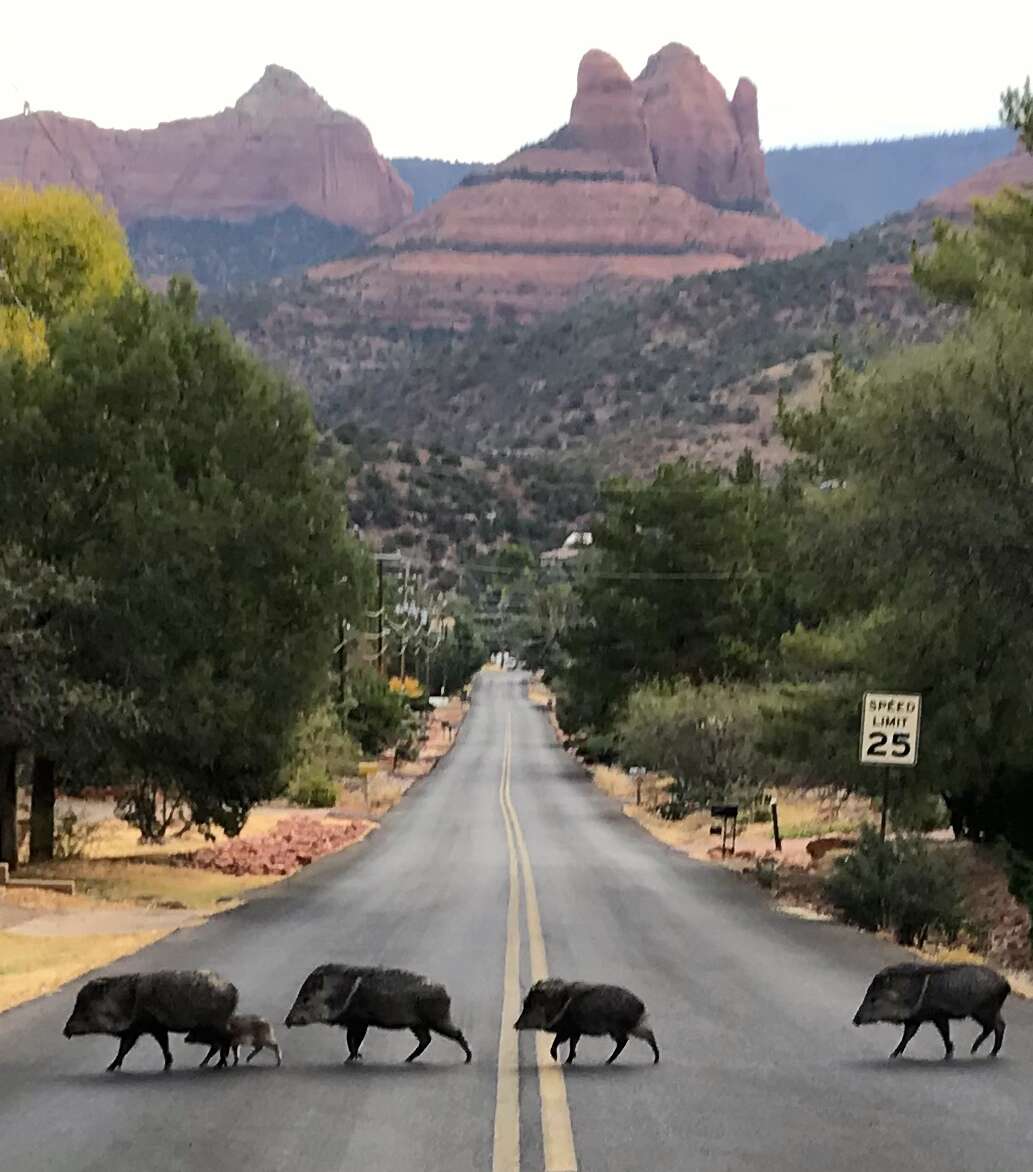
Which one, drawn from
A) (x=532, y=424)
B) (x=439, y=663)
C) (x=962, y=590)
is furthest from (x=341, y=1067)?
(x=532, y=424)

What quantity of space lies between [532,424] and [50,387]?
408ft

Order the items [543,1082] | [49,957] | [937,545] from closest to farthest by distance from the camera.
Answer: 1. [543,1082]
2. [49,957]
3. [937,545]

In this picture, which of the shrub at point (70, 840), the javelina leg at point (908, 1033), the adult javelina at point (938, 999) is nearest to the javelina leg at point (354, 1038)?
the adult javelina at point (938, 999)

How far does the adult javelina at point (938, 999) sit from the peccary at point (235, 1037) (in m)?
3.70

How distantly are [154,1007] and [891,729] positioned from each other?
13.1m

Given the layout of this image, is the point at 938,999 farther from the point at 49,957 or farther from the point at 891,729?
the point at 891,729

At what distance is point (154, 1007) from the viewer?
33.0 feet

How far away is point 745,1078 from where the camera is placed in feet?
34.4

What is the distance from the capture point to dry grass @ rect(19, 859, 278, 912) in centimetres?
2581

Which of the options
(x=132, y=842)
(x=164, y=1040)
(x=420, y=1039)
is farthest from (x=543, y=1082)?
(x=132, y=842)

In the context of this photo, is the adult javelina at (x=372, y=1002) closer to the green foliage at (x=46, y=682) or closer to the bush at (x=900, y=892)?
the bush at (x=900, y=892)

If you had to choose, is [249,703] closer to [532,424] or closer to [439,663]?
[439,663]

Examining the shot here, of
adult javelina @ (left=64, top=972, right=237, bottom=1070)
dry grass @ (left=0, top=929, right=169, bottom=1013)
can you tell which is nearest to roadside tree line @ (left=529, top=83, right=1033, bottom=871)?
dry grass @ (left=0, top=929, right=169, bottom=1013)

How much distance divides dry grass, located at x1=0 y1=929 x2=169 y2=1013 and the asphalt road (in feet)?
1.35
